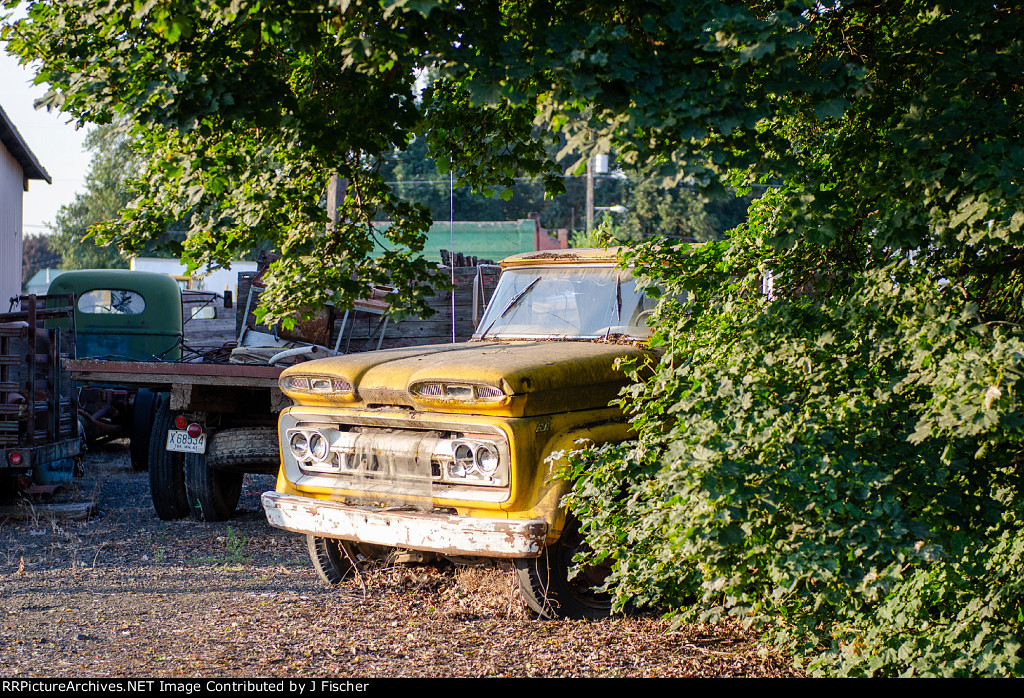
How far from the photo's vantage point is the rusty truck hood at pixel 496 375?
441 cm

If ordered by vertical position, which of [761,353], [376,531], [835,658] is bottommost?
[835,658]

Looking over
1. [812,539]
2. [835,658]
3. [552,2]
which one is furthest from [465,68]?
[835,658]

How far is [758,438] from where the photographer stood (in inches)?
130

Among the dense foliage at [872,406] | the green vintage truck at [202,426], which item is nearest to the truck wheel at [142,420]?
the green vintage truck at [202,426]

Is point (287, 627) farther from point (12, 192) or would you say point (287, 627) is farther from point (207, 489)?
point (12, 192)

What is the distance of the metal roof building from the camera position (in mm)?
21984

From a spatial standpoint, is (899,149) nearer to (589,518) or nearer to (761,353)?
(761,353)

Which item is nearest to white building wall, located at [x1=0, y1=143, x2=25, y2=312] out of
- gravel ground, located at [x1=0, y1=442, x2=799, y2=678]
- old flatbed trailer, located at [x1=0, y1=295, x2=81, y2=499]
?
old flatbed trailer, located at [x1=0, y1=295, x2=81, y2=499]

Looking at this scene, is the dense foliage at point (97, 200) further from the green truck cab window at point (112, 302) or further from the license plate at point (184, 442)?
the license plate at point (184, 442)

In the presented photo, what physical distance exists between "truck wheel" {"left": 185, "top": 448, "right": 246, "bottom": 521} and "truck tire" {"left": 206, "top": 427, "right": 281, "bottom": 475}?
0.13m

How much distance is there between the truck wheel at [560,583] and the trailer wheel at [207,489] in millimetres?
3465

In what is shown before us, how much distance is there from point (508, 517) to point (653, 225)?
48.5m

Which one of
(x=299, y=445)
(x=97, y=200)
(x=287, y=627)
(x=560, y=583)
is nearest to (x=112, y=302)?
(x=299, y=445)

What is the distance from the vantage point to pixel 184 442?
7008 millimetres
